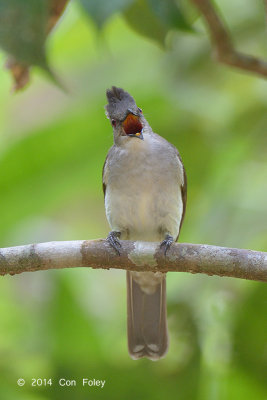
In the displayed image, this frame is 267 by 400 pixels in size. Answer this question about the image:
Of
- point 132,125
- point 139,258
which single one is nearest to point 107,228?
point 132,125

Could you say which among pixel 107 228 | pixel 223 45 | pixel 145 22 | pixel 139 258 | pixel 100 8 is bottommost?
pixel 139 258

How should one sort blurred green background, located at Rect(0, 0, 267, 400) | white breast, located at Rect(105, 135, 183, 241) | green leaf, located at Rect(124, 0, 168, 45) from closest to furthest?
green leaf, located at Rect(124, 0, 168, 45) → white breast, located at Rect(105, 135, 183, 241) → blurred green background, located at Rect(0, 0, 267, 400)

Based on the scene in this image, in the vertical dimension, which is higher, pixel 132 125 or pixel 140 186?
pixel 132 125

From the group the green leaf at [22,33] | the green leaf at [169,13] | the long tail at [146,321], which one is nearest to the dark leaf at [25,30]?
the green leaf at [22,33]

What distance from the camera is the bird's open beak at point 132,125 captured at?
160 inches

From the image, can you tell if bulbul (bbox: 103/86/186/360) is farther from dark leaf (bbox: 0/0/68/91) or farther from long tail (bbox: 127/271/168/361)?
dark leaf (bbox: 0/0/68/91)

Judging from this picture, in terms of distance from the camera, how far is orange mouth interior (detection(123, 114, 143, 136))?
4.08 meters

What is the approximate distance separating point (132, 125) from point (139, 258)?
1141mm

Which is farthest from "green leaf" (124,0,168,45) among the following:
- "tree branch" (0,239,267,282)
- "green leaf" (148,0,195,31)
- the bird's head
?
"tree branch" (0,239,267,282)

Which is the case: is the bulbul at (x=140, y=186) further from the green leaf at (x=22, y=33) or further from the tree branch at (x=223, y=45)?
the green leaf at (x=22, y=33)

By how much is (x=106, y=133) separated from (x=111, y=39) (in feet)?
4.02

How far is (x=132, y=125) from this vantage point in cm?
411

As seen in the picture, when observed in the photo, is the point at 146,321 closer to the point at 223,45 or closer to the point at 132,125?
the point at 132,125

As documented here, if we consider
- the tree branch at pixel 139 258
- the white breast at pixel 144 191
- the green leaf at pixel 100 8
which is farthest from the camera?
the white breast at pixel 144 191
